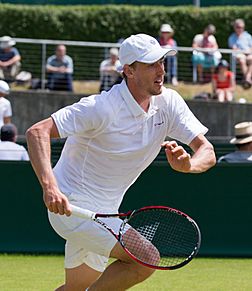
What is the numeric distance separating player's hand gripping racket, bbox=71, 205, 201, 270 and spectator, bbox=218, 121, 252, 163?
4.50 metres

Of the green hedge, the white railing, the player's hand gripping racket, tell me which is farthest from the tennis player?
the green hedge

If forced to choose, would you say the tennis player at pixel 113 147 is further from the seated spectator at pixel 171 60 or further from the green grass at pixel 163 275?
the seated spectator at pixel 171 60

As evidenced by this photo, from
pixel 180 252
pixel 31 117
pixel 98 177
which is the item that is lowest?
pixel 31 117

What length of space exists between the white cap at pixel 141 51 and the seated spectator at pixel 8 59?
43.1 feet

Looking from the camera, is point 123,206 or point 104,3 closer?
point 123,206

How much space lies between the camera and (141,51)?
6.54m

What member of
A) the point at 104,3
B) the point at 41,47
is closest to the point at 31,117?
the point at 41,47

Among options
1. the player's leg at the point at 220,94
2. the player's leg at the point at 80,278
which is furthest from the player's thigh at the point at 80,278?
the player's leg at the point at 220,94

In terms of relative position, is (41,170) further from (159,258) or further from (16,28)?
(16,28)

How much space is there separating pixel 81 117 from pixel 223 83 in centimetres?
1375

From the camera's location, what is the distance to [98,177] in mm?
6719

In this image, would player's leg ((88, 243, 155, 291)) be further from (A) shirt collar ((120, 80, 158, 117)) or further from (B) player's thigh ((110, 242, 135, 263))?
(A) shirt collar ((120, 80, 158, 117))

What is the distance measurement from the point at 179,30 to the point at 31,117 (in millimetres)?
5945

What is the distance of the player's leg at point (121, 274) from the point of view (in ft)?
21.2
